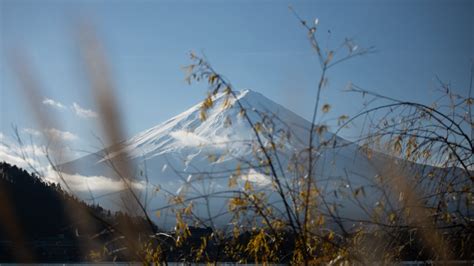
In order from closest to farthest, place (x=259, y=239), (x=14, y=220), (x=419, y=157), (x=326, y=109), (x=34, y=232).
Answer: (x=326, y=109) → (x=259, y=239) → (x=419, y=157) → (x=34, y=232) → (x=14, y=220)

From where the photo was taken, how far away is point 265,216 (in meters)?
2.50

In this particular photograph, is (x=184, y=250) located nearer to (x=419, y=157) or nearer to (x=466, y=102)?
(x=419, y=157)

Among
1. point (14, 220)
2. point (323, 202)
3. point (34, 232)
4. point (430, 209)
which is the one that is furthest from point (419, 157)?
point (14, 220)

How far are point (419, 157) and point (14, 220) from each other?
5433 cm

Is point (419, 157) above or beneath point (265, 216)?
above

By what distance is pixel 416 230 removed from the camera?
9.03 ft

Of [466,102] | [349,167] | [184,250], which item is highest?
[466,102]

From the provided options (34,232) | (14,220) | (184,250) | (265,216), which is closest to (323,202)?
(265,216)

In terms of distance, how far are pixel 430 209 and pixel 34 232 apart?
1931 inches

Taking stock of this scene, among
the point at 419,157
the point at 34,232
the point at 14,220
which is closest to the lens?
the point at 419,157

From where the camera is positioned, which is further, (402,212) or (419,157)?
(419,157)

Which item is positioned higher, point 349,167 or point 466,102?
point 466,102

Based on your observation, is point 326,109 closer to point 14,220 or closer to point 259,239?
point 259,239

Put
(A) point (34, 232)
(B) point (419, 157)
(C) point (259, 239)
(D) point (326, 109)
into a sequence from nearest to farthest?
(D) point (326, 109) < (C) point (259, 239) < (B) point (419, 157) < (A) point (34, 232)
